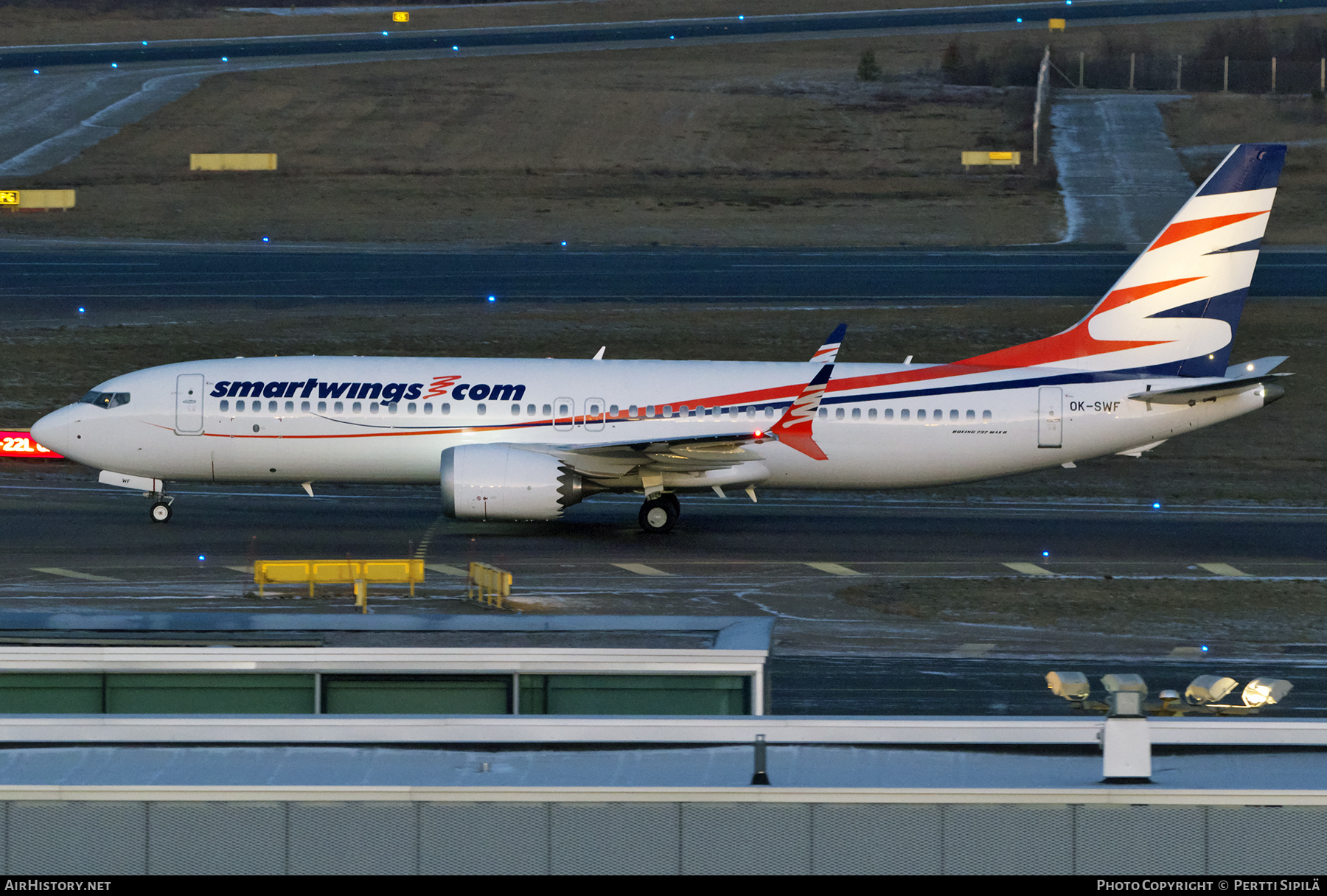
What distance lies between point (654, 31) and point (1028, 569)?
94343 millimetres

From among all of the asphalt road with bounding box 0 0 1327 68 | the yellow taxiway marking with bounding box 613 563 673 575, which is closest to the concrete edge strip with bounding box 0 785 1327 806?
the yellow taxiway marking with bounding box 613 563 673 575

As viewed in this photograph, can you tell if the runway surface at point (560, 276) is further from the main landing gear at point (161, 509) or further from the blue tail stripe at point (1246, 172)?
the blue tail stripe at point (1246, 172)

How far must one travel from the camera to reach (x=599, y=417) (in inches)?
1742

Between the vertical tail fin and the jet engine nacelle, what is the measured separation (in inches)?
441

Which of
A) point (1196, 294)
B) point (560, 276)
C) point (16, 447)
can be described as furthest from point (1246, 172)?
point (16, 447)

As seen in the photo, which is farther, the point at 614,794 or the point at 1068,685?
the point at 1068,685

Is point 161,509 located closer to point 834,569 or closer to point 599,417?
point 599,417

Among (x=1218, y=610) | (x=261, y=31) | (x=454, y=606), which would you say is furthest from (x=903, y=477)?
(x=261, y=31)

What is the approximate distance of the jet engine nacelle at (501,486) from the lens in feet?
138

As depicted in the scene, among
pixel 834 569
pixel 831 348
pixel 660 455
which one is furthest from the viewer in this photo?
pixel 660 455

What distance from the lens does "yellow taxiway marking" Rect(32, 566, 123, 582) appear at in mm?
38562

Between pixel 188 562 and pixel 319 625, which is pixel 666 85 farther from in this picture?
pixel 319 625

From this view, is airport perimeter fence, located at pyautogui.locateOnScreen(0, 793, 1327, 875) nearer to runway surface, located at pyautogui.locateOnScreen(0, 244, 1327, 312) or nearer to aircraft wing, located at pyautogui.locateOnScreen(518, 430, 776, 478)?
aircraft wing, located at pyautogui.locateOnScreen(518, 430, 776, 478)

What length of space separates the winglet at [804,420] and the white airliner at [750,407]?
0.10m
